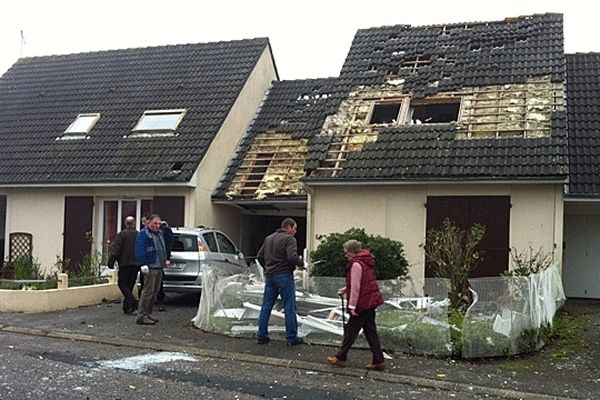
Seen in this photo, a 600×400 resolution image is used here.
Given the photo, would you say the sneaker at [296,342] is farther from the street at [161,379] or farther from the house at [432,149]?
the house at [432,149]

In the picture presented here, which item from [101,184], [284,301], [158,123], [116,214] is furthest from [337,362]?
[158,123]

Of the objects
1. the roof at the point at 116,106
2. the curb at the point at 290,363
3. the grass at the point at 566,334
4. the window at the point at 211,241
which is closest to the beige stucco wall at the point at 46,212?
the roof at the point at 116,106

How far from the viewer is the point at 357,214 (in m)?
13.9

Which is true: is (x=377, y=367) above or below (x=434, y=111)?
below

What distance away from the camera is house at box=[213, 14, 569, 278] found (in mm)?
12852

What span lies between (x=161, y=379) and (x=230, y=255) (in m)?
7.05

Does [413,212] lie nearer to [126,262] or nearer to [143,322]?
[126,262]

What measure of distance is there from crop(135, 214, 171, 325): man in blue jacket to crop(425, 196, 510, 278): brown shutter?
5.68 metres

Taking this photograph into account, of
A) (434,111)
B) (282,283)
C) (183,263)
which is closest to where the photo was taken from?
(282,283)

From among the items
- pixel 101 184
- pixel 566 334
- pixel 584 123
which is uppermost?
pixel 584 123

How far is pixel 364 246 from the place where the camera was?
37.1 feet

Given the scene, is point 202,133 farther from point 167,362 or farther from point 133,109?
point 167,362

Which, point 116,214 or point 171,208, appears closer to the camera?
point 171,208

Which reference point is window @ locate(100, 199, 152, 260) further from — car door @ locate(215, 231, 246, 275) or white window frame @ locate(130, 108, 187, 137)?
car door @ locate(215, 231, 246, 275)
